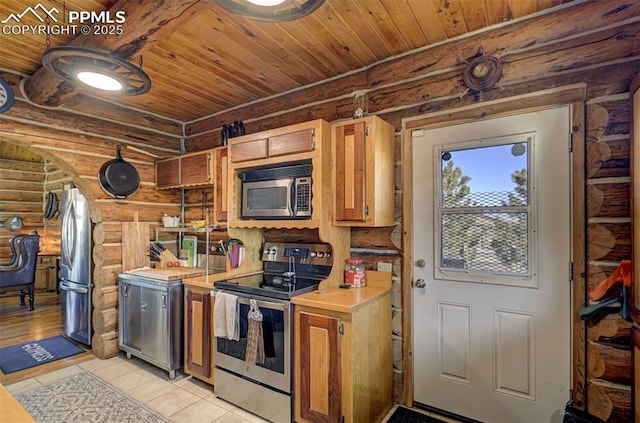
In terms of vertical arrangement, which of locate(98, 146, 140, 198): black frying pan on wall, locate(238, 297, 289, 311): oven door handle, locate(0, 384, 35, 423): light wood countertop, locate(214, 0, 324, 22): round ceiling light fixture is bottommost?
locate(238, 297, 289, 311): oven door handle

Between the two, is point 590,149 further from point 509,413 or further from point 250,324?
point 250,324

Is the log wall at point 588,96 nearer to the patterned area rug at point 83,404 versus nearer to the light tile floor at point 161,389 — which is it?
the light tile floor at point 161,389

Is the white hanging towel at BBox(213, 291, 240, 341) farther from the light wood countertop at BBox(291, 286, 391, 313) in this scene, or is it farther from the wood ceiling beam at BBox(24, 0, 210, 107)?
the wood ceiling beam at BBox(24, 0, 210, 107)

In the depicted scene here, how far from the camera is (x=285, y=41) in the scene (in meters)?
2.28

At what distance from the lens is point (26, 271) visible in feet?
16.6

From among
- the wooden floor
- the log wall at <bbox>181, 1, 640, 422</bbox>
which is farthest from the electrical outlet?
the wooden floor

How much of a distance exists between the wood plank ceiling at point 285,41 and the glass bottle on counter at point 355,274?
1594 mm

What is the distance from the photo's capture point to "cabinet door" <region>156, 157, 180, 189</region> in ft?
11.7

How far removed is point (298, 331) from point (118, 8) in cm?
226

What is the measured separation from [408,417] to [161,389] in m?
2.00

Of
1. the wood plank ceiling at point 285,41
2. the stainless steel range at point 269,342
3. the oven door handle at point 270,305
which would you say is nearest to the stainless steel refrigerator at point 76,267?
the wood plank ceiling at point 285,41

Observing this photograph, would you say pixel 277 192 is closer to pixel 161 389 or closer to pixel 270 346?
pixel 270 346

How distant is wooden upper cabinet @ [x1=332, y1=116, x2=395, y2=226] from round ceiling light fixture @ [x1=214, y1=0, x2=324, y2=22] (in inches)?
35.2

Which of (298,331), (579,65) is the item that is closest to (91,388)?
(298,331)
